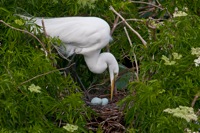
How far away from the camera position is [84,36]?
12.8 ft

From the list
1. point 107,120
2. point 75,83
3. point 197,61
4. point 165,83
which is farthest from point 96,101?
point 197,61

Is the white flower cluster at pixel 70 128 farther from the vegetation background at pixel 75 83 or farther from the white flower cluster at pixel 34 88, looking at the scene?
the white flower cluster at pixel 34 88

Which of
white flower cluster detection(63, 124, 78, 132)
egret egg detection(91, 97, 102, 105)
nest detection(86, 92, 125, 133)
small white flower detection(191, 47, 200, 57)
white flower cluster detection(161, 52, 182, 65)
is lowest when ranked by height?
nest detection(86, 92, 125, 133)

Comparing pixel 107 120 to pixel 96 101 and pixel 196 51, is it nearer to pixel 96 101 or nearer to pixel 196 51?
pixel 96 101

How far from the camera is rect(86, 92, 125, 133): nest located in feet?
12.1

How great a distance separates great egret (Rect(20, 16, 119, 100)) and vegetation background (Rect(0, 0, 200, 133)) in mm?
92

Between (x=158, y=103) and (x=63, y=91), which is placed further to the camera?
(x=63, y=91)

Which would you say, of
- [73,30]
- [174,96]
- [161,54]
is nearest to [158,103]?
[174,96]

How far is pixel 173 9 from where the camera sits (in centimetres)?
447

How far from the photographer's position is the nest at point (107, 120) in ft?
12.1

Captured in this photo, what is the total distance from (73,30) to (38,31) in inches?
8.2

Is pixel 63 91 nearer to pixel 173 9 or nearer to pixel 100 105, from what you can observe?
pixel 100 105

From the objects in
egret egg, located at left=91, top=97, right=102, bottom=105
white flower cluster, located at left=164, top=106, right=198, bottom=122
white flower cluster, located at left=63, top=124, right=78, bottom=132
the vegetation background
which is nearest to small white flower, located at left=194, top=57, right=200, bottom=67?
the vegetation background

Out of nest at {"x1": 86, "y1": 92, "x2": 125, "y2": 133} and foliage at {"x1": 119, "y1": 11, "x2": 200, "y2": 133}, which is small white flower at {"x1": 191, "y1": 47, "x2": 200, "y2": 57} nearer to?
foliage at {"x1": 119, "y1": 11, "x2": 200, "y2": 133}
